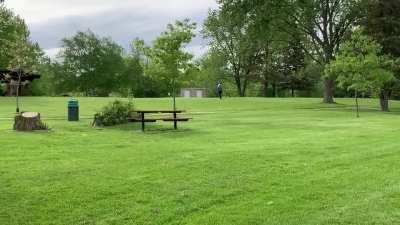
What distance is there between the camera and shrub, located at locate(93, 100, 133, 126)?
66.7ft

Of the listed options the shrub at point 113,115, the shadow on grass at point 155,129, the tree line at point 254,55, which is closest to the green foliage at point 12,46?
the tree line at point 254,55

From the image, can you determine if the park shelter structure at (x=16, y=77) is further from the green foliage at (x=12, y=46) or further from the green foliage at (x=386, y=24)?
the green foliage at (x=386, y=24)

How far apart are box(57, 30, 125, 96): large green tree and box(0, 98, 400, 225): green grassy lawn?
7696 centimetres

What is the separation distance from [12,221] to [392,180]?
19.3 feet

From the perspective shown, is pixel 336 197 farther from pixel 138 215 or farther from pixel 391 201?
pixel 138 215

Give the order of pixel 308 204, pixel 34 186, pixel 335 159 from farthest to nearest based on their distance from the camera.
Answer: pixel 335 159 → pixel 34 186 → pixel 308 204

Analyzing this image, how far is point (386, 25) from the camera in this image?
125 feet

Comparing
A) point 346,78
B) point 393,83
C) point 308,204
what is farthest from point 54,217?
point 393,83

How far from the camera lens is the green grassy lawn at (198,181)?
711 cm

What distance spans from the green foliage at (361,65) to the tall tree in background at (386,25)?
3182 mm

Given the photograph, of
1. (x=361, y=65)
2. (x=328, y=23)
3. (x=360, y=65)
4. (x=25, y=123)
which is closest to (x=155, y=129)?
(x=25, y=123)

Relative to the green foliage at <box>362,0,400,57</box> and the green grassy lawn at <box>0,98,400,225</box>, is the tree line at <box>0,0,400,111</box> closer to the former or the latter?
the green foliage at <box>362,0,400,57</box>

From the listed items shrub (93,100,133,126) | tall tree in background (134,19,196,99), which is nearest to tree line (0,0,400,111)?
tall tree in background (134,19,196,99)

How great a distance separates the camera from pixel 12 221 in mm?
6746
